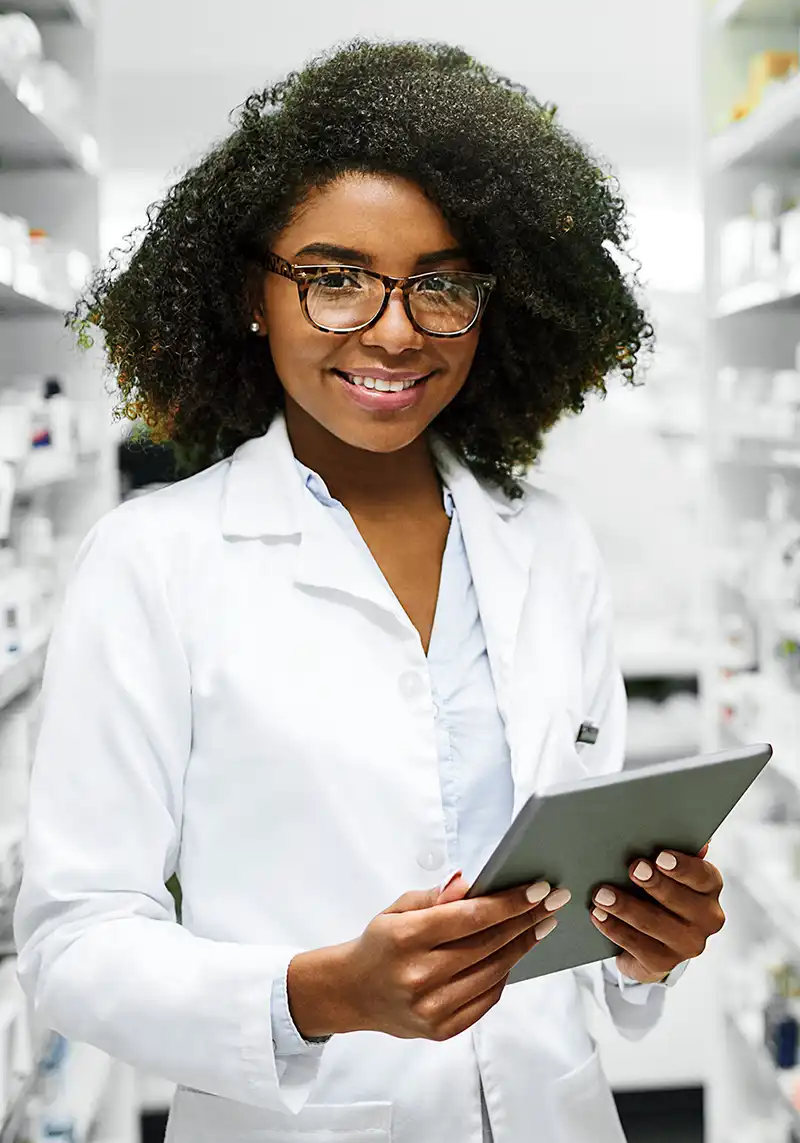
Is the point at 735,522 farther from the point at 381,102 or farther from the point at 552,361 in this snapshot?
the point at 381,102

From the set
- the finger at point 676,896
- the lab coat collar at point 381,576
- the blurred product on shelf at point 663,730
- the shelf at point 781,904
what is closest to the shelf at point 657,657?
the blurred product on shelf at point 663,730

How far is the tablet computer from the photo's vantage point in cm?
88

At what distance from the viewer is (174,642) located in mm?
1141

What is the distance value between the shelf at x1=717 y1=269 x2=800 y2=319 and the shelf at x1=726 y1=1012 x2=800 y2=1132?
1.41m

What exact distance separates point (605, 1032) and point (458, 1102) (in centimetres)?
200

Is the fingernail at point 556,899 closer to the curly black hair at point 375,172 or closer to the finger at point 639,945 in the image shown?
the finger at point 639,945

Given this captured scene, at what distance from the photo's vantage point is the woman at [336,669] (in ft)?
3.45

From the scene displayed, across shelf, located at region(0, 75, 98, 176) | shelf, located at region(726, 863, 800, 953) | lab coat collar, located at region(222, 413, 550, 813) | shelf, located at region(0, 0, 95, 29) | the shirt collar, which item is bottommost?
shelf, located at region(726, 863, 800, 953)

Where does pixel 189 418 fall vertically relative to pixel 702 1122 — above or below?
above

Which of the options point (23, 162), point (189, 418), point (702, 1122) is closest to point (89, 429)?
point (23, 162)

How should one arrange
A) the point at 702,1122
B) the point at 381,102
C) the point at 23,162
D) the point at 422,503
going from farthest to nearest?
the point at 702,1122 < the point at 23,162 < the point at 422,503 < the point at 381,102

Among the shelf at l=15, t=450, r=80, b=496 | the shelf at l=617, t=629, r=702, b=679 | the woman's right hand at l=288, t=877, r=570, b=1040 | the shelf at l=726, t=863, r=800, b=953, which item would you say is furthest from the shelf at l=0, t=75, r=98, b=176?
the shelf at l=726, t=863, r=800, b=953

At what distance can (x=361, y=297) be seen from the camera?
1.19m

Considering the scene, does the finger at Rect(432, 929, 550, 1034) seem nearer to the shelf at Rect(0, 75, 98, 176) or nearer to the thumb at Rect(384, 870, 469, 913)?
the thumb at Rect(384, 870, 469, 913)
